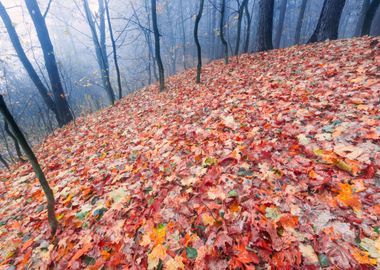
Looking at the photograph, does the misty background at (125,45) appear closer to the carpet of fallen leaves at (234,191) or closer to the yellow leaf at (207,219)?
the carpet of fallen leaves at (234,191)

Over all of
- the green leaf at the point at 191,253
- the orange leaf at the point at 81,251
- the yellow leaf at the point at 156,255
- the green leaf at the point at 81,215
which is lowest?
the green leaf at the point at 81,215

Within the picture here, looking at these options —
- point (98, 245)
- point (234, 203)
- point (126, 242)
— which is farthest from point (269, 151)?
point (98, 245)

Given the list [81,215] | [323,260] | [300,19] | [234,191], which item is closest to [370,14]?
[300,19]

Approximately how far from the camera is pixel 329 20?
720cm

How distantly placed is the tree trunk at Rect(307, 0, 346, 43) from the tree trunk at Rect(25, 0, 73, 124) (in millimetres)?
10382

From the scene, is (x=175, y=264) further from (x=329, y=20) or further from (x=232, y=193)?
(x=329, y=20)

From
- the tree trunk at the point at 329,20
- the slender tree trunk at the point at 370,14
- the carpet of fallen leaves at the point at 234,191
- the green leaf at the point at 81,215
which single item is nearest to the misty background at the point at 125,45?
the tree trunk at the point at 329,20

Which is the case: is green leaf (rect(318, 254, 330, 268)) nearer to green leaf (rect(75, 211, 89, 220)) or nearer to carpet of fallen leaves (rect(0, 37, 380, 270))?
carpet of fallen leaves (rect(0, 37, 380, 270))

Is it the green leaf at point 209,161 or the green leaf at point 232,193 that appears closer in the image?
the green leaf at point 232,193

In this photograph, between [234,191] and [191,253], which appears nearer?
[191,253]

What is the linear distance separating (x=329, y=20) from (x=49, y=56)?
1086 cm

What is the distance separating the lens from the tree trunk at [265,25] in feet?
26.6

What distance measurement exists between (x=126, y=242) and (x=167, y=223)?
48 cm

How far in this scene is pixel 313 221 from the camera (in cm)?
189
